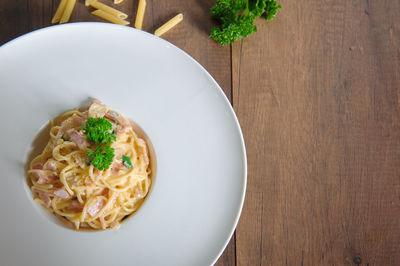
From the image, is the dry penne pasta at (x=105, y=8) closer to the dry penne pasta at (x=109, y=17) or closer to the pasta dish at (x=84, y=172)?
the dry penne pasta at (x=109, y=17)

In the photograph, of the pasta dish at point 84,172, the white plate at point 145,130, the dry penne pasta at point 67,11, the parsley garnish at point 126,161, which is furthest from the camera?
the dry penne pasta at point 67,11

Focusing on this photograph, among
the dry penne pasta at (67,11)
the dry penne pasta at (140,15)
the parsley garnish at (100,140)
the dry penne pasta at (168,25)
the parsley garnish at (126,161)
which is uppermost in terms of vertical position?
the dry penne pasta at (67,11)

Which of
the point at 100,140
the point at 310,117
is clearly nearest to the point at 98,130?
the point at 100,140

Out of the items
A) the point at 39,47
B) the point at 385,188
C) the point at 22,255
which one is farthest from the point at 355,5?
the point at 22,255

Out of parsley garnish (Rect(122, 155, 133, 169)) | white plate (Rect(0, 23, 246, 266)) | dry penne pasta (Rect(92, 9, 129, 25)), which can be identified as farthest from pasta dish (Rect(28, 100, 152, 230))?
dry penne pasta (Rect(92, 9, 129, 25))

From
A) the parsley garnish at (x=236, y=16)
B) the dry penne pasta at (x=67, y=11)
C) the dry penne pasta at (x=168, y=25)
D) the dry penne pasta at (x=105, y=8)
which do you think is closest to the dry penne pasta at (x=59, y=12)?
the dry penne pasta at (x=67, y=11)

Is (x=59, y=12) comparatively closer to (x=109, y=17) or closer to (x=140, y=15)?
(x=109, y=17)
